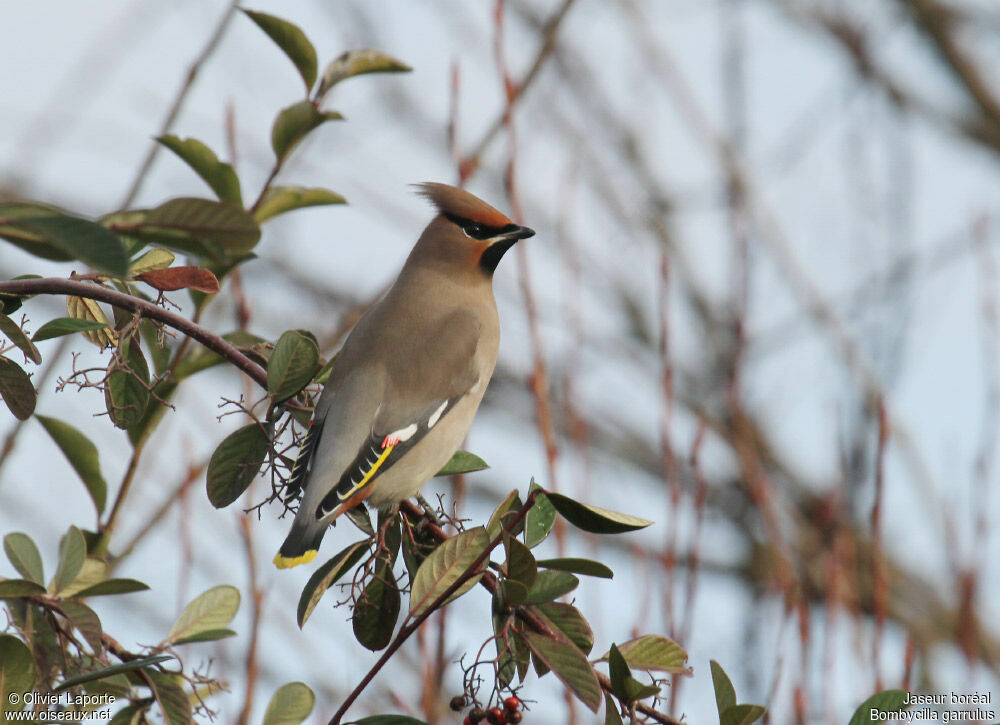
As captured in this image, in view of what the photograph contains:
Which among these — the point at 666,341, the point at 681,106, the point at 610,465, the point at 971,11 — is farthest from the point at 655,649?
the point at 971,11

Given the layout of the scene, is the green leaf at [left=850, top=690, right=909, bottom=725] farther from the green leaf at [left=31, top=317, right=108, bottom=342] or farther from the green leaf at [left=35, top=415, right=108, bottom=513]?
the green leaf at [left=35, top=415, right=108, bottom=513]

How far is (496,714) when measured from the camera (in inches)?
68.4

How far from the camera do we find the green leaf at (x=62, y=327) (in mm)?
1731

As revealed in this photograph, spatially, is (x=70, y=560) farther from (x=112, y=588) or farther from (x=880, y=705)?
(x=880, y=705)

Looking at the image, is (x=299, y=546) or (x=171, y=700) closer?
(x=171, y=700)

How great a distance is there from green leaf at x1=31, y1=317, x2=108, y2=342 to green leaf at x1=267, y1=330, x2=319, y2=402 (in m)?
0.26

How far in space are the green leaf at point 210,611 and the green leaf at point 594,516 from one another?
0.77 meters

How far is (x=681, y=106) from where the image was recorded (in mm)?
7016

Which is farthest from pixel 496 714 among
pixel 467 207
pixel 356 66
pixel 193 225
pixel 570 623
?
pixel 467 207

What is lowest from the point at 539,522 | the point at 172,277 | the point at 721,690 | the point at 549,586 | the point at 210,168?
the point at 721,690

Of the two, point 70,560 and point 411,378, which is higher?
point 411,378

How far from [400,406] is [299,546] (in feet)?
1.97

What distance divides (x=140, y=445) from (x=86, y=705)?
0.44 m

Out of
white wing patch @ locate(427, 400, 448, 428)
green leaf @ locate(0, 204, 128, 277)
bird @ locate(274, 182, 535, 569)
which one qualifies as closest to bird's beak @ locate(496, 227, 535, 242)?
bird @ locate(274, 182, 535, 569)
